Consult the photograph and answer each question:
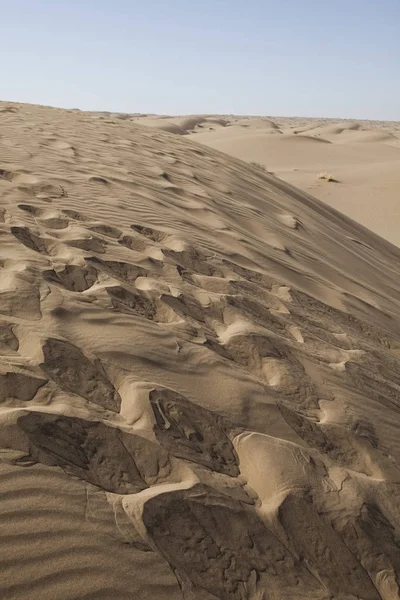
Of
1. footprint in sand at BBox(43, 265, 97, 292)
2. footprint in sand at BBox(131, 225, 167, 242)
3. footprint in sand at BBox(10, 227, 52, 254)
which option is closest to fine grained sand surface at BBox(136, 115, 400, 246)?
footprint in sand at BBox(131, 225, 167, 242)

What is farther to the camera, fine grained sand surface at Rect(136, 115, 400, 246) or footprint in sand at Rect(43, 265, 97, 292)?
fine grained sand surface at Rect(136, 115, 400, 246)

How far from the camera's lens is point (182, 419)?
1991 mm

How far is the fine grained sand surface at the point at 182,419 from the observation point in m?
1.49

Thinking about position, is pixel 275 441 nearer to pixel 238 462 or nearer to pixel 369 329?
pixel 238 462

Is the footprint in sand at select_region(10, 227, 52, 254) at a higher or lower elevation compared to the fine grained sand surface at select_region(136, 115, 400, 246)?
higher

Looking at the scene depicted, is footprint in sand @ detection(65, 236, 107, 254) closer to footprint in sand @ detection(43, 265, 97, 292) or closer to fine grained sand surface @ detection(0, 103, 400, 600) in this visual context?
fine grained sand surface @ detection(0, 103, 400, 600)

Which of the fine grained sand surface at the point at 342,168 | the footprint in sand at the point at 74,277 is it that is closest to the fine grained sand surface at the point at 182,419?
the footprint in sand at the point at 74,277

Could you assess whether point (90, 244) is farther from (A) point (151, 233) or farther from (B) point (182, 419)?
(B) point (182, 419)

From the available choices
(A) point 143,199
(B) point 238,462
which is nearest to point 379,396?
(B) point 238,462

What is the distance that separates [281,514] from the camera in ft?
5.71

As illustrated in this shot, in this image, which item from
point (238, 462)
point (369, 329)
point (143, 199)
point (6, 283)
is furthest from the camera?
point (143, 199)

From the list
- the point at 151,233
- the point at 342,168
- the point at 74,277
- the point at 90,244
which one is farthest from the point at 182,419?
the point at 342,168

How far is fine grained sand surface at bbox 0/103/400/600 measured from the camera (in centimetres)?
149

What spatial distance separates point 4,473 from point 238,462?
70cm
